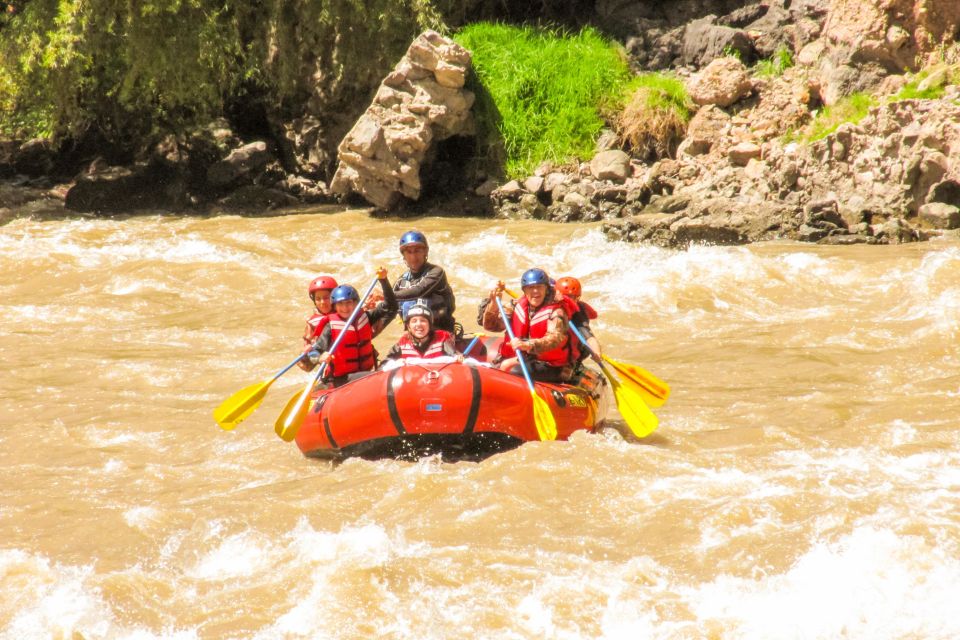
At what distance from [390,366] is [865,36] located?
30.5 feet

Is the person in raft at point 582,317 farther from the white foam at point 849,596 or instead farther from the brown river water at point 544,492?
the white foam at point 849,596

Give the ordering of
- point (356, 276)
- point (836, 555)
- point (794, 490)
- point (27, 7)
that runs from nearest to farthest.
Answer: point (836, 555) → point (794, 490) → point (356, 276) → point (27, 7)

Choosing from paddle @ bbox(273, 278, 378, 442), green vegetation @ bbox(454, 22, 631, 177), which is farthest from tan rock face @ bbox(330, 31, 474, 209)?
paddle @ bbox(273, 278, 378, 442)

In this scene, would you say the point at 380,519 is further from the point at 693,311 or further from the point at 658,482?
the point at 693,311

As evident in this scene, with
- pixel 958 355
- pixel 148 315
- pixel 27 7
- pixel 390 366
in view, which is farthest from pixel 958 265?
pixel 27 7

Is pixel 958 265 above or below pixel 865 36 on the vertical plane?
below

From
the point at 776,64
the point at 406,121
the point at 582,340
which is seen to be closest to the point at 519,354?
the point at 582,340

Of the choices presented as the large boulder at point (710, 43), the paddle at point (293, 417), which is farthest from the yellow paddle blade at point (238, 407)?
the large boulder at point (710, 43)

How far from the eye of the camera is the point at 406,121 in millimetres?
13242

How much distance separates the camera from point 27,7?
13.8 metres

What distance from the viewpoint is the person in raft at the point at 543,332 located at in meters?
5.92

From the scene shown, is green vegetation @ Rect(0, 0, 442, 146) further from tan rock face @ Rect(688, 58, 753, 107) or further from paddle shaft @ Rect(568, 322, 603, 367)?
paddle shaft @ Rect(568, 322, 603, 367)

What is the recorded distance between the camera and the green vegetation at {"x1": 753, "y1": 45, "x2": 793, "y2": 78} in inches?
545

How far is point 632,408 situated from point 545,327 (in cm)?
67
